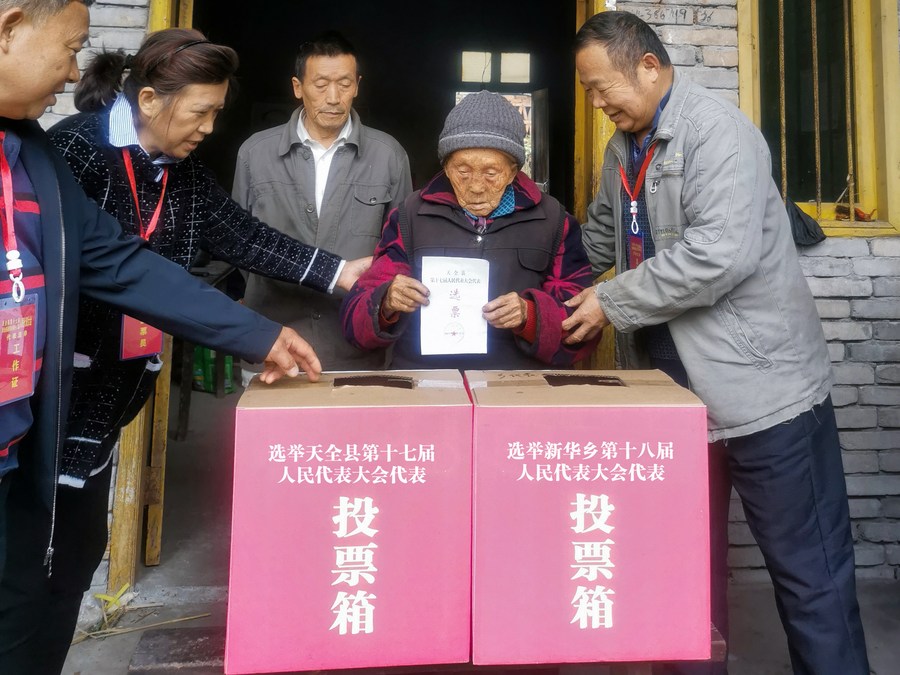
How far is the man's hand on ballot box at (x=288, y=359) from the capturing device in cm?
162

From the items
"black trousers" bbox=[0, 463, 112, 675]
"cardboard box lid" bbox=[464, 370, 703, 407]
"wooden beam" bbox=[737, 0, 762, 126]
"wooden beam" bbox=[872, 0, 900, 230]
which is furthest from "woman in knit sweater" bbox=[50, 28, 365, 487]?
"wooden beam" bbox=[872, 0, 900, 230]

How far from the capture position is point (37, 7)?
1290 mm

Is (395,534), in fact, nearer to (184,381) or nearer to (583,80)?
(583,80)

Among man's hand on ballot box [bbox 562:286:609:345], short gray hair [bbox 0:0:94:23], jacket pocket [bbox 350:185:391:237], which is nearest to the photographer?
short gray hair [bbox 0:0:94:23]

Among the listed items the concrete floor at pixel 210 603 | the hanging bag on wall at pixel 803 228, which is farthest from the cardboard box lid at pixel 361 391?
the hanging bag on wall at pixel 803 228

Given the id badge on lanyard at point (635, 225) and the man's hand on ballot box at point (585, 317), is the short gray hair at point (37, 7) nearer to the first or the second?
the man's hand on ballot box at point (585, 317)

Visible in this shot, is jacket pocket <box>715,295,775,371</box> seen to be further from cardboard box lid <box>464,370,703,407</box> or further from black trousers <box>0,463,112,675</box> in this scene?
black trousers <box>0,463,112,675</box>

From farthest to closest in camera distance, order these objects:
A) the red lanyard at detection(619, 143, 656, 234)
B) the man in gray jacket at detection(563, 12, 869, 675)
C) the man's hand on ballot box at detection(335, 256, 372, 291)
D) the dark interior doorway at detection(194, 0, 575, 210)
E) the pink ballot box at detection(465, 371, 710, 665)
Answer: the dark interior doorway at detection(194, 0, 575, 210) → the man's hand on ballot box at detection(335, 256, 372, 291) → the red lanyard at detection(619, 143, 656, 234) → the man in gray jacket at detection(563, 12, 869, 675) → the pink ballot box at detection(465, 371, 710, 665)

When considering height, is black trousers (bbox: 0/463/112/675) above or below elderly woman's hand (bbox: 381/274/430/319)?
below

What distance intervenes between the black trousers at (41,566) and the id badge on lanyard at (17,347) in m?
0.23

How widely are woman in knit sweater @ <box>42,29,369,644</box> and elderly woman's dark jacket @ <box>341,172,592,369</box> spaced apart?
59cm

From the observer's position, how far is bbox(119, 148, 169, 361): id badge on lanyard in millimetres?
1841

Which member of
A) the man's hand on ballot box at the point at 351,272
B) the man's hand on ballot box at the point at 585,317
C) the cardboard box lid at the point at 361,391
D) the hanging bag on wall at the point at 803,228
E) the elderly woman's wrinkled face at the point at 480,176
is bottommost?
the cardboard box lid at the point at 361,391

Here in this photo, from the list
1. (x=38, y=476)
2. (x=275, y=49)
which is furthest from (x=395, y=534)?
(x=275, y=49)
